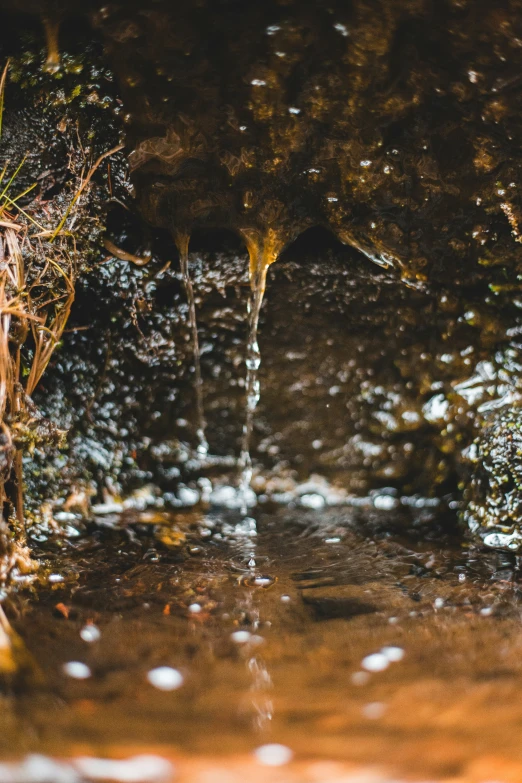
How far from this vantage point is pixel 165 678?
4.76 feet

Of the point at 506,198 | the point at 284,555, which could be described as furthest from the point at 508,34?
the point at 284,555

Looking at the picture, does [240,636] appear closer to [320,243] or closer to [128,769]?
[128,769]

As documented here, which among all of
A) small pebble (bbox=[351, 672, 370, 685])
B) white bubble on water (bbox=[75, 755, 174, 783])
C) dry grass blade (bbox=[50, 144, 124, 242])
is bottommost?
small pebble (bbox=[351, 672, 370, 685])

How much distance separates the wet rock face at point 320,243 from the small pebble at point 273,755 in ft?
5.51

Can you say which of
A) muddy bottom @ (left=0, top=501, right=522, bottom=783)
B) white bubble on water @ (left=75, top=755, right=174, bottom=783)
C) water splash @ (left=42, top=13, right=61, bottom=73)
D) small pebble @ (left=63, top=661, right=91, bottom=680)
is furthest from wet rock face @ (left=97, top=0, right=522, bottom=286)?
white bubble on water @ (left=75, top=755, right=174, bottom=783)

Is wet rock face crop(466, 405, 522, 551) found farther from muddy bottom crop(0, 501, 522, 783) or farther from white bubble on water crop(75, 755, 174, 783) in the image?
white bubble on water crop(75, 755, 174, 783)

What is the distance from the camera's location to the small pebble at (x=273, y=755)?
115 cm

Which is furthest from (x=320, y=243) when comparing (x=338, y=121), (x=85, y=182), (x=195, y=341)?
(x=85, y=182)

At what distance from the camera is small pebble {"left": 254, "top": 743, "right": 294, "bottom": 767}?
1.15 metres

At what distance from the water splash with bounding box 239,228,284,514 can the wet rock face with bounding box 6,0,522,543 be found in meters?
0.05

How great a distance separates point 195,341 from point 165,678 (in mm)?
1656

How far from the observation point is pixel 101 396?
2.86m

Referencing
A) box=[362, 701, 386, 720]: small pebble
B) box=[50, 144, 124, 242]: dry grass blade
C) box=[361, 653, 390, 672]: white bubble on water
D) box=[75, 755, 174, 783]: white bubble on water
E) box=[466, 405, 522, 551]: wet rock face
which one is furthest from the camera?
box=[466, 405, 522, 551]: wet rock face

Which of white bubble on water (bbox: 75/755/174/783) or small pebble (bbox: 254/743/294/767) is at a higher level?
white bubble on water (bbox: 75/755/174/783)
